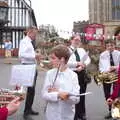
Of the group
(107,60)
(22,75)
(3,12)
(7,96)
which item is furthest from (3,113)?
(3,12)

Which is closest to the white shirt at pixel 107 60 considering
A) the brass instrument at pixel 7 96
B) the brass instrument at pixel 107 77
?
the brass instrument at pixel 107 77

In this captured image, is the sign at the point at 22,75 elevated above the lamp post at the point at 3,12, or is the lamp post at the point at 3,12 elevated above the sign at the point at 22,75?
the lamp post at the point at 3,12

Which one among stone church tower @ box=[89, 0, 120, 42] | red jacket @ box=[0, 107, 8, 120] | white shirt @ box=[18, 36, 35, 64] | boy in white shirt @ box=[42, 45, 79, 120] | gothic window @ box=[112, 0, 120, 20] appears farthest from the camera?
gothic window @ box=[112, 0, 120, 20]

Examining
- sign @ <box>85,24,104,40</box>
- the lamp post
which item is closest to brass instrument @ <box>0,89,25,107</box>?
sign @ <box>85,24,104,40</box>

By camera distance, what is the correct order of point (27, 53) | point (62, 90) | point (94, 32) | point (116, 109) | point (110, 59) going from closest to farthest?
point (62, 90), point (116, 109), point (27, 53), point (110, 59), point (94, 32)

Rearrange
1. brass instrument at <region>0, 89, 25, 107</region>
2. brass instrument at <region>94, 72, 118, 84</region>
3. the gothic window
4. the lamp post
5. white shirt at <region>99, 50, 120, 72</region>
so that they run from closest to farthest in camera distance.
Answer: brass instrument at <region>0, 89, 25, 107</region>, brass instrument at <region>94, 72, 118, 84</region>, white shirt at <region>99, 50, 120, 72</region>, the lamp post, the gothic window

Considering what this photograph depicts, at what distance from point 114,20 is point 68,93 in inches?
3806

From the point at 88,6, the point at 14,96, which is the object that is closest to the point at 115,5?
the point at 88,6

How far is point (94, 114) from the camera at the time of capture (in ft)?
40.8

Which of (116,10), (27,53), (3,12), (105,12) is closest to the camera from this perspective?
(27,53)

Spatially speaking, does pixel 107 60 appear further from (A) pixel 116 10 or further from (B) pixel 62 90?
(A) pixel 116 10

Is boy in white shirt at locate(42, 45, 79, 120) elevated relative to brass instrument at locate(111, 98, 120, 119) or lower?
elevated

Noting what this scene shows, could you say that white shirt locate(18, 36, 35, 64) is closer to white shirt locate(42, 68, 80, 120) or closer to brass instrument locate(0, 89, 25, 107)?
white shirt locate(42, 68, 80, 120)

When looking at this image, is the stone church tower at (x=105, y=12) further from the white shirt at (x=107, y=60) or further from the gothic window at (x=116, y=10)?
the white shirt at (x=107, y=60)
